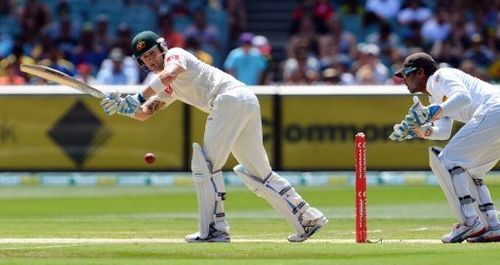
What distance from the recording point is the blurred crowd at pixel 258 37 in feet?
75.7

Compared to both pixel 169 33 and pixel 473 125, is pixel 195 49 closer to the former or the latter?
pixel 169 33

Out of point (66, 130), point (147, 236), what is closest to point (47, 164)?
point (66, 130)

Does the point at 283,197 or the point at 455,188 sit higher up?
the point at 455,188

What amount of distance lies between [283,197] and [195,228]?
2.36 metres

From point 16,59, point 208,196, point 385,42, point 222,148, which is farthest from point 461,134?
point 385,42

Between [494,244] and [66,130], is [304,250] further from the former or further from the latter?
[66,130]

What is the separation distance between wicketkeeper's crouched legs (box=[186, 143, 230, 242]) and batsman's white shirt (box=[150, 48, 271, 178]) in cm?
10

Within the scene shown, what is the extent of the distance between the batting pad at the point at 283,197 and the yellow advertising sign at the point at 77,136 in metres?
9.25

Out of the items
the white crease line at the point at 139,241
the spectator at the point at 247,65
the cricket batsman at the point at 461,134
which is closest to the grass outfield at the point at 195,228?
the white crease line at the point at 139,241

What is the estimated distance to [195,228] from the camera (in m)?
14.3

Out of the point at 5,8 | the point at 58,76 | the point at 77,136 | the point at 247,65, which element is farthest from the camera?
the point at 5,8

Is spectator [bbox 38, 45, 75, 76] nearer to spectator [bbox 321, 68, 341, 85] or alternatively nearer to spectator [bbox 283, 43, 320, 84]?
spectator [bbox 283, 43, 320, 84]

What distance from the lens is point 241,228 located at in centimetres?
1421

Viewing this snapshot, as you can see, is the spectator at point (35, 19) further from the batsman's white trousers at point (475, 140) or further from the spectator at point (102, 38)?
the batsman's white trousers at point (475, 140)
